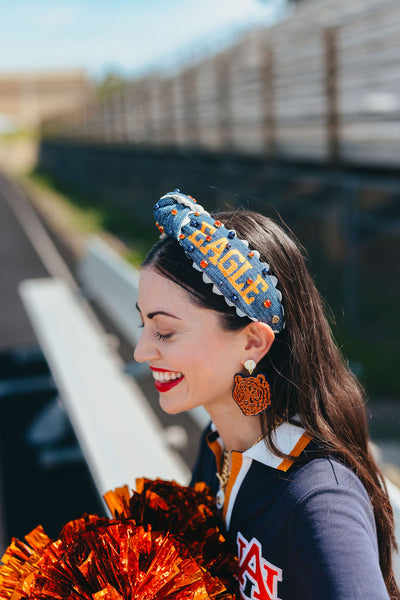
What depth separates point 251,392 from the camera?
1.54 m

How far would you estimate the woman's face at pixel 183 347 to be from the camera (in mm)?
1529

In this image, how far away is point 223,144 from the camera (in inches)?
501

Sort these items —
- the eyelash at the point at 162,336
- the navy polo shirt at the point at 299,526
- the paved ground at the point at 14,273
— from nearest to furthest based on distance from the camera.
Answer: the navy polo shirt at the point at 299,526
the eyelash at the point at 162,336
the paved ground at the point at 14,273

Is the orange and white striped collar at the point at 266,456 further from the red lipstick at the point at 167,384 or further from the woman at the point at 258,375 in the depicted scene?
the red lipstick at the point at 167,384

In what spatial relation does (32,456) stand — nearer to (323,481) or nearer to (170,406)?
(170,406)

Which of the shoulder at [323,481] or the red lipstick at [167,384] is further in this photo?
the red lipstick at [167,384]

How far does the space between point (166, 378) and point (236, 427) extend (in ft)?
0.73

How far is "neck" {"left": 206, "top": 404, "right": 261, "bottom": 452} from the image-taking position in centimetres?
161

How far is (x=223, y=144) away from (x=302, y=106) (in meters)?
3.90

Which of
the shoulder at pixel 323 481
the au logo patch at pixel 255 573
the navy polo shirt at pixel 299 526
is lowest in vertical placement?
the au logo patch at pixel 255 573

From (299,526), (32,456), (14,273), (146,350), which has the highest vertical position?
(146,350)

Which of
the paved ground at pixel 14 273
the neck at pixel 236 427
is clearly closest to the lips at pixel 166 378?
the neck at pixel 236 427

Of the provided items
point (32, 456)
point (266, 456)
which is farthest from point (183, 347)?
point (32, 456)

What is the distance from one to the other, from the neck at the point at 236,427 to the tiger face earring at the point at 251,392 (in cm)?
7
